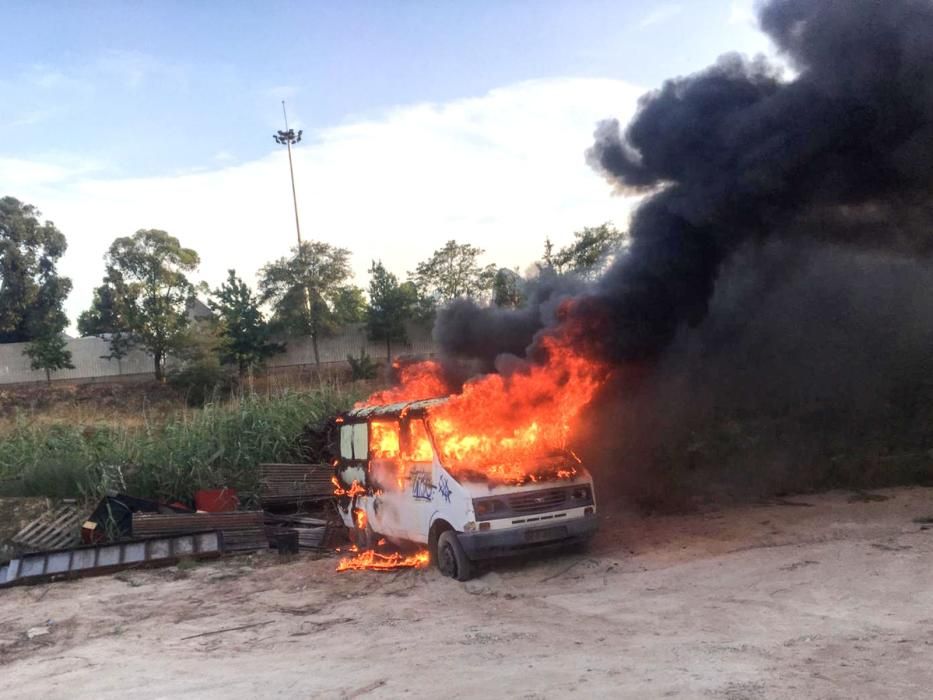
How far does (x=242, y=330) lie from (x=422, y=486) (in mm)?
28297

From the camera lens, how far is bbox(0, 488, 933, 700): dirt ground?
17.0 feet

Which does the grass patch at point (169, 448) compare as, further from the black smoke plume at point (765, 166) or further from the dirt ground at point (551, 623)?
the black smoke plume at point (765, 166)

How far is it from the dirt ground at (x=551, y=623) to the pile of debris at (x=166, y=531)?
430 mm

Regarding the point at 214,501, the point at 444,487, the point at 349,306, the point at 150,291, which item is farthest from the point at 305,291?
the point at 444,487

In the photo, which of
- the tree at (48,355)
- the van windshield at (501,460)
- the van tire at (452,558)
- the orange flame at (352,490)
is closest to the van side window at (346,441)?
the orange flame at (352,490)

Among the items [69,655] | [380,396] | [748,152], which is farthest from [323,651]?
[748,152]

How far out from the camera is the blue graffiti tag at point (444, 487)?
8.35 m

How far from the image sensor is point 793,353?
13469 millimetres

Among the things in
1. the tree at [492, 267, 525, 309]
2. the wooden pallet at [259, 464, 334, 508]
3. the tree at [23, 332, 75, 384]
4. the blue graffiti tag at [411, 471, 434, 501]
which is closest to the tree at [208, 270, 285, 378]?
the tree at [23, 332, 75, 384]

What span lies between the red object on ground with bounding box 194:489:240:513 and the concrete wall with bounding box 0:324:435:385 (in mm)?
22849

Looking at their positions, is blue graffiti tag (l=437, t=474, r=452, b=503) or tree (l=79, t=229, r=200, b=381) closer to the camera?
blue graffiti tag (l=437, t=474, r=452, b=503)

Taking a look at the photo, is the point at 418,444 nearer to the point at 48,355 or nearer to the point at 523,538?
the point at 523,538

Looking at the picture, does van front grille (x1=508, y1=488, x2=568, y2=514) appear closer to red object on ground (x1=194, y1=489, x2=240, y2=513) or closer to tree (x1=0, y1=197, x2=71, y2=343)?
red object on ground (x1=194, y1=489, x2=240, y2=513)

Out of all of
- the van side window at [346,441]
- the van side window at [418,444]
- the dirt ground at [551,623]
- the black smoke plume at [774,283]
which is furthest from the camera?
the van side window at [346,441]
